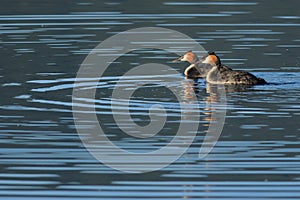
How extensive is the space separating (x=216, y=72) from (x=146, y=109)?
3.47 metres

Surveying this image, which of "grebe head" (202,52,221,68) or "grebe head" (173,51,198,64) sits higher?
"grebe head" (202,52,221,68)

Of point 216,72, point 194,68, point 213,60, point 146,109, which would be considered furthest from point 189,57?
point 146,109

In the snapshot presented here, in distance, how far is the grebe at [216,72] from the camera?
15.8m

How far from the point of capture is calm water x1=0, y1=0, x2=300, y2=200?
31.6ft

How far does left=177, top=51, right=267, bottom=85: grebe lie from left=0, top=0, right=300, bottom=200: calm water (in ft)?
1.06

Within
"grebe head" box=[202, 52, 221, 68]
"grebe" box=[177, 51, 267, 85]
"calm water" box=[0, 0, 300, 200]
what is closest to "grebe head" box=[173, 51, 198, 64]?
"grebe" box=[177, 51, 267, 85]

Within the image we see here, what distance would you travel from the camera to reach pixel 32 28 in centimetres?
2291

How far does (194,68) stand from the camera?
17984 mm

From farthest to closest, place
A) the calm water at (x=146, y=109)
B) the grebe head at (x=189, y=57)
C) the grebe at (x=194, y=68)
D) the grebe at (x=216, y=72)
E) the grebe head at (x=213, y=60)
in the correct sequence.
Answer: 1. the grebe head at (x=189, y=57)
2. the grebe at (x=194, y=68)
3. the grebe head at (x=213, y=60)
4. the grebe at (x=216, y=72)
5. the calm water at (x=146, y=109)

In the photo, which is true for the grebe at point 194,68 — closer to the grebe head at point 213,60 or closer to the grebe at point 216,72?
the grebe at point 216,72

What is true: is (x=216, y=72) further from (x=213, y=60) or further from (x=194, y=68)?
(x=194, y=68)

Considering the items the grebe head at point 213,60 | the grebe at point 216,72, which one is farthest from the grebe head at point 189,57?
the grebe head at point 213,60

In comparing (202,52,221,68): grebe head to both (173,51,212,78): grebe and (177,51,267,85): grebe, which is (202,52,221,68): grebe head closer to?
(177,51,267,85): grebe

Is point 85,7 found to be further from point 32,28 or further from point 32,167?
point 32,167
